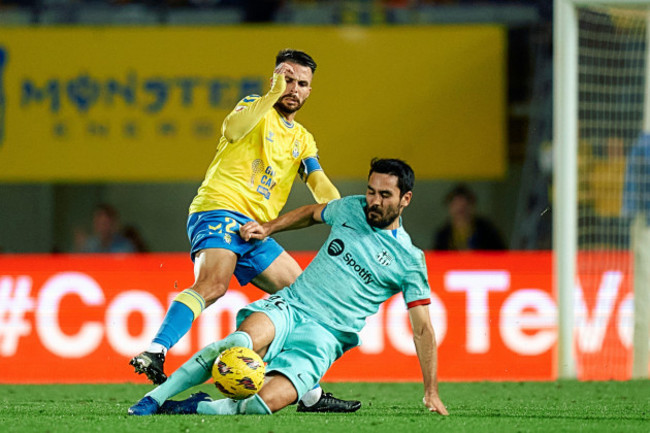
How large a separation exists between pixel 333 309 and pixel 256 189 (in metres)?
0.95

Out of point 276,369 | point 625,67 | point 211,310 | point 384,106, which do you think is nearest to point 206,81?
point 384,106

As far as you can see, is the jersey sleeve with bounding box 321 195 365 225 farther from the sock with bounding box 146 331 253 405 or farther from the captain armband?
the sock with bounding box 146 331 253 405

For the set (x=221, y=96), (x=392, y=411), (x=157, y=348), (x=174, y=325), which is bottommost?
(x=392, y=411)

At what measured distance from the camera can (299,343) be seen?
5570 mm

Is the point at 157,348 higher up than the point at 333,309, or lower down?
lower down

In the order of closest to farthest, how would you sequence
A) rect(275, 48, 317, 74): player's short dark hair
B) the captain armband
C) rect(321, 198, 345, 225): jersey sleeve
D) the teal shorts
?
the teal shorts, rect(321, 198, 345, 225): jersey sleeve, rect(275, 48, 317, 74): player's short dark hair, the captain armband

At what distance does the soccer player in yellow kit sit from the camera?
598 centimetres

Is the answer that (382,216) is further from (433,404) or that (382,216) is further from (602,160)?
(602,160)

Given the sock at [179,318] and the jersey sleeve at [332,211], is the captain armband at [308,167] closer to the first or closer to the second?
the jersey sleeve at [332,211]

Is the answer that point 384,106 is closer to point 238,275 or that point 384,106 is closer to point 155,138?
point 155,138

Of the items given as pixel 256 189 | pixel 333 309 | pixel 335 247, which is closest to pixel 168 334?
pixel 333 309

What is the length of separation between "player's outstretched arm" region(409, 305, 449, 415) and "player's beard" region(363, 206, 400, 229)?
1.42ft

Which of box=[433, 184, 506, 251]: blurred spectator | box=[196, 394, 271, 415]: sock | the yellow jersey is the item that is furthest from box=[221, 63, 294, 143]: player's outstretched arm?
box=[433, 184, 506, 251]: blurred spectator

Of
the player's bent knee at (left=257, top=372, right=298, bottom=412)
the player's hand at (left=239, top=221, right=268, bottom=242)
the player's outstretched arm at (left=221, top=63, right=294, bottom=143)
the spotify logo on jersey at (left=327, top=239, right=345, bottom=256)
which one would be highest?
the player's outstretched arm at (left=221, top=63, right=294, bottom=143)
